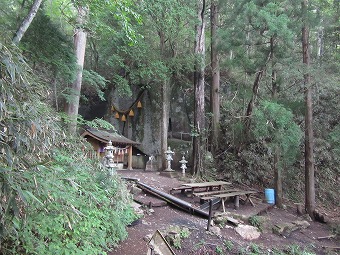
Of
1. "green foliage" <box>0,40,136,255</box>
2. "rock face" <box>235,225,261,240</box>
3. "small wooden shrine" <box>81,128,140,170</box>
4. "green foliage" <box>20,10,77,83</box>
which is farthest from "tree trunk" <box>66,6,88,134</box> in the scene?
"rock face" <box>235,225,261,240</box>

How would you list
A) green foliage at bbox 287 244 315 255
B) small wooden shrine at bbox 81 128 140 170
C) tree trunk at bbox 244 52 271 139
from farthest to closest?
small wooden shrine at bbox 81 128 140 170, tree trunk at bbox 244 52 271 139, green foliage at bbox 287 244 315 255

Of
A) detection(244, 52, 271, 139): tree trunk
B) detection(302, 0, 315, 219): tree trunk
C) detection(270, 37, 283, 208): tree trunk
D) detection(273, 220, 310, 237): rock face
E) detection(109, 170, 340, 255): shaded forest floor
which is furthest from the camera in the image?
detection(244, 52, 271, 139): tree trunk

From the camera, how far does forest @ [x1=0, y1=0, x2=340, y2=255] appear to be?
102 inches

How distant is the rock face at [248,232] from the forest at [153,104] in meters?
2.70

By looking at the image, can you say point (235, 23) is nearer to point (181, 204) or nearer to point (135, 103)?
point (181, 204)

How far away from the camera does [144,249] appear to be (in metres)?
4.69

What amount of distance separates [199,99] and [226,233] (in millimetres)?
6959

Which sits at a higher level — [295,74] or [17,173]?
[295,74]

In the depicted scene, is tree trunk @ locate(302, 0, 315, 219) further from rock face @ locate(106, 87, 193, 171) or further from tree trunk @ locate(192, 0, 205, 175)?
rock face @ locate(106, 87, 193, 171)

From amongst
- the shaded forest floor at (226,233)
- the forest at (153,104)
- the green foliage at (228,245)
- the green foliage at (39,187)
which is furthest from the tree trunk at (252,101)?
the green foliage at (39,187)

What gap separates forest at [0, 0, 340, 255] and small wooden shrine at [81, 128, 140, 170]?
2.43 metres

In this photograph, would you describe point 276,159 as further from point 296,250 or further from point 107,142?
point 107,142

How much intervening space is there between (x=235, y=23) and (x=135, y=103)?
9.66 meters

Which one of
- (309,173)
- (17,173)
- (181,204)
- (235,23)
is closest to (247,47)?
(235,23)
